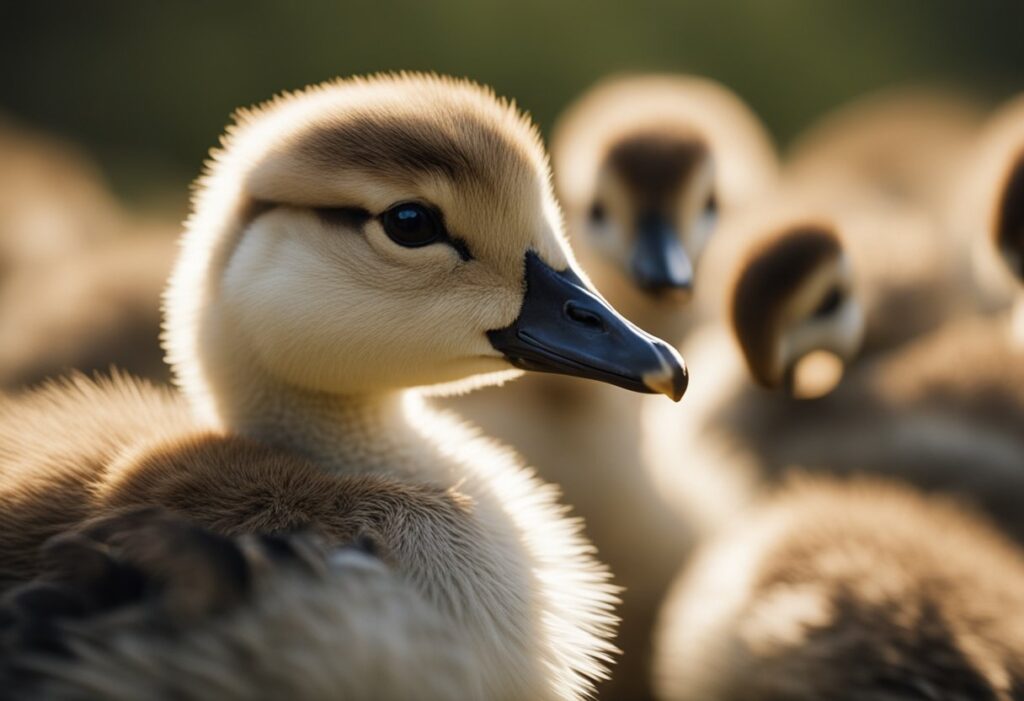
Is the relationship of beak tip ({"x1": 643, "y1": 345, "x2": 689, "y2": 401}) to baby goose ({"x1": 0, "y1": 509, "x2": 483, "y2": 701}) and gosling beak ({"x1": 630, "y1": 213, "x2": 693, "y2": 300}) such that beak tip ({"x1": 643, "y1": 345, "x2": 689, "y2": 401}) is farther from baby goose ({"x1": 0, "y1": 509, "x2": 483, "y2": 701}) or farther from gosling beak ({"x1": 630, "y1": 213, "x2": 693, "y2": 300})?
gosling beak ({"x1": 630, "y1": 213, "x2": 693, "y2": 300})

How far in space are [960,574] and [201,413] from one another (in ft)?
3.48

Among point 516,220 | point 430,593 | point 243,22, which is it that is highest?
point 243,22

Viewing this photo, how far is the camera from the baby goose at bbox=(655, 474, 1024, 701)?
179 centimetres

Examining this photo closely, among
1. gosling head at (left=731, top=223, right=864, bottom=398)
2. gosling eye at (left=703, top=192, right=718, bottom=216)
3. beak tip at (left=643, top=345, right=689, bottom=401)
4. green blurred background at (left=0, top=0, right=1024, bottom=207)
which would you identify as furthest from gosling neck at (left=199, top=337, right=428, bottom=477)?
green blurred background at (left=0, top=0, right=1024, bottom=207)

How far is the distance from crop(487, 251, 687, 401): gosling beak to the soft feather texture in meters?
0.02

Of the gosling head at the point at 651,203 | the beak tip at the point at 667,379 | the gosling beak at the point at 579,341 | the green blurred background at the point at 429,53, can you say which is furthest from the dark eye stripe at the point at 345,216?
the green blurred background at the point at 429,53

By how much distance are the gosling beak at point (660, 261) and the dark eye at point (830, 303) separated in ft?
0.73

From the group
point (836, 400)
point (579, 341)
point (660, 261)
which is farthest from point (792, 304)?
point (579, 341)

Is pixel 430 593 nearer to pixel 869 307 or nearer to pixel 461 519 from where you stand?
pixel 461 519

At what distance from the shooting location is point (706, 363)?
10.1ft

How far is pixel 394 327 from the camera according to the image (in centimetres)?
169

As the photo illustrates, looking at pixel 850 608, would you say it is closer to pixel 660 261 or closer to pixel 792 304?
pixel 792 304

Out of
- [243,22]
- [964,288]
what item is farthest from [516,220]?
[243,22]

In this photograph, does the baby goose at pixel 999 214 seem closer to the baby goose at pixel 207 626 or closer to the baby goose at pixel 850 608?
the baby goose at pixel 850 608
